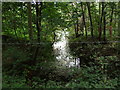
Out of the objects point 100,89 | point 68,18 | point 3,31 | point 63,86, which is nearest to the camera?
point 100,89

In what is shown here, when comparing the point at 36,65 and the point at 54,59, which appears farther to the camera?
the point at 54,59

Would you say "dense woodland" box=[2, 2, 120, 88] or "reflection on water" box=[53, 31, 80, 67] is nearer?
"dense woodland" box=[2, 2, 120, 88]

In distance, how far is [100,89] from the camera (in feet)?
5.55

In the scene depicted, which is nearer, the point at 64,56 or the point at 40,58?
the point at 40,58

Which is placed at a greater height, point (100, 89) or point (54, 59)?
point (54, 59)

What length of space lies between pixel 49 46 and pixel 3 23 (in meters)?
1.06

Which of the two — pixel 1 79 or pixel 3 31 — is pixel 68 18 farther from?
pixel 1 79

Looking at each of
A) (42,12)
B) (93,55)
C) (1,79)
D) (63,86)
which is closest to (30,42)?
(42,12)

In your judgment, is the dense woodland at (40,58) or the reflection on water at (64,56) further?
the reflection on water at (64,56)

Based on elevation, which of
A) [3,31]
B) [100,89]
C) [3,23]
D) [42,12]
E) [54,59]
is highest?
[42,12]

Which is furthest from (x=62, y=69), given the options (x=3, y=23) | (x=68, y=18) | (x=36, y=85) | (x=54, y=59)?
(x=3, y=23)

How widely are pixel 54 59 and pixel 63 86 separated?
3.24 ft

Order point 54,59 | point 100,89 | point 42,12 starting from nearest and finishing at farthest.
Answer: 1. point 100,89
2. point 42,12
3. point 54,59

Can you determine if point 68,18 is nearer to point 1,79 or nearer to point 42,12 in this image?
point 42,12
